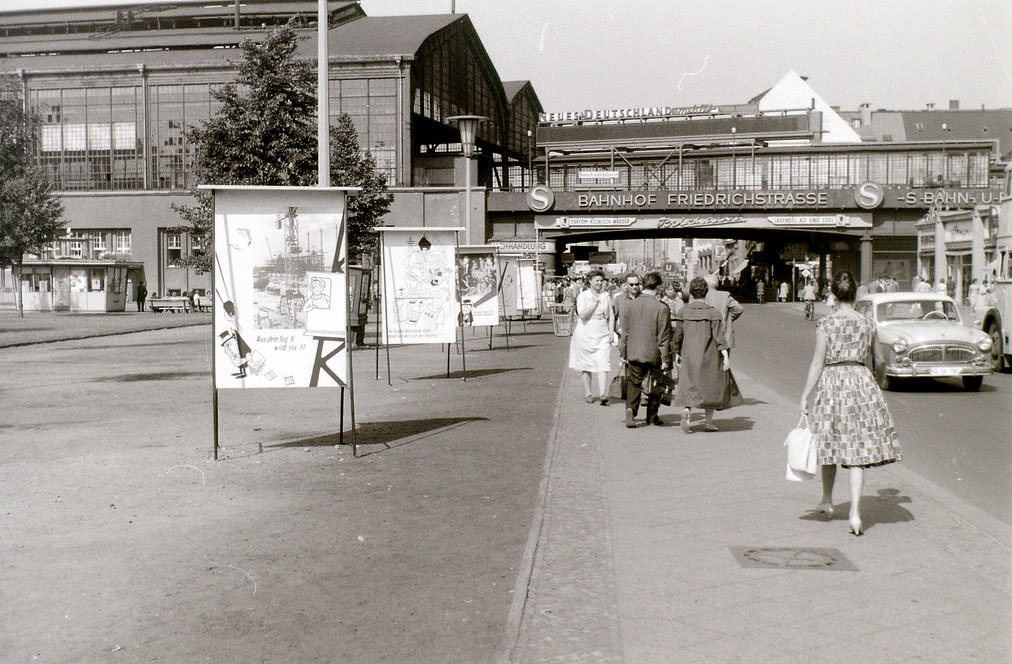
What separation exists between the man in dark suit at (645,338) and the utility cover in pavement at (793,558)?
5.95 m

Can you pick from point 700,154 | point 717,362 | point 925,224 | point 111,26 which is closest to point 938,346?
point 717,362

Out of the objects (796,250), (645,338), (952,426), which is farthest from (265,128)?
(796,250)

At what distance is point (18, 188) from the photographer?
151 ft

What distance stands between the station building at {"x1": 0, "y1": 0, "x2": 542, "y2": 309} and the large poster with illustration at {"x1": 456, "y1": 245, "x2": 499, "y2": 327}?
41043 millimetres

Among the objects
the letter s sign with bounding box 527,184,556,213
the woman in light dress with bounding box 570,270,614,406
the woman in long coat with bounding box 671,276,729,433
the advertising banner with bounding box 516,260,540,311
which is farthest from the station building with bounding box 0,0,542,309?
the woman in long coat with bounding box 671,276,729,433

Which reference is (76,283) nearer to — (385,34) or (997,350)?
(385,34)

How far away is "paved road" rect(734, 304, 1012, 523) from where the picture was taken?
30.2 feet

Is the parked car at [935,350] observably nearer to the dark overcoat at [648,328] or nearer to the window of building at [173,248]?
the dark overcoat at [648,328]

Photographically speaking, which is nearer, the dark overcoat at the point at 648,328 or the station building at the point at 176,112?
the dark overcoat at the point at 648,328

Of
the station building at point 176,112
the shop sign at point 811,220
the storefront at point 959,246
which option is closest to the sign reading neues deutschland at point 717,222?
the shop sign at point 811,220

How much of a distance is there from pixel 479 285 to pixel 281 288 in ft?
47.3

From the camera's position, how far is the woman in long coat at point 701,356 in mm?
12039

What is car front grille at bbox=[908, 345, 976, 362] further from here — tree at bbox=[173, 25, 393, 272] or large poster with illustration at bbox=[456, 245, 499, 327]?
tree at bbox=[173, 25, 393, 272]

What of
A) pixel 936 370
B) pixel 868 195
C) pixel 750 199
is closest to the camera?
pixel 936 370
